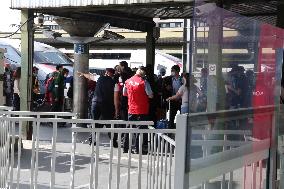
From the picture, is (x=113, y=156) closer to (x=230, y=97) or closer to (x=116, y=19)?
(x=230, y=97)

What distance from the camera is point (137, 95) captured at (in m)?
10.3

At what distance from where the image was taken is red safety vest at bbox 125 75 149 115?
10297 millimetres

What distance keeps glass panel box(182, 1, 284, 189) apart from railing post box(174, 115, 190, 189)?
0.09 ft

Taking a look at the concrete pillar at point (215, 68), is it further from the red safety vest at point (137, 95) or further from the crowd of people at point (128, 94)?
the red safety vest at point (137, 95)

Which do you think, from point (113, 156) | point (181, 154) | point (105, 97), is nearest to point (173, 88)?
point (105, 97)

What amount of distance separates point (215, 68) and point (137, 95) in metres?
7.28

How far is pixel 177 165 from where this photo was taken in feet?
9.14

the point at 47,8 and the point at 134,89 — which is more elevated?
the point at 47,8

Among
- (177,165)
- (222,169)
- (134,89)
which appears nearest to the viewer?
(177,165)

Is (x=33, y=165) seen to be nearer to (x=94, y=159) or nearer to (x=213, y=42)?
(x=94, y=159)

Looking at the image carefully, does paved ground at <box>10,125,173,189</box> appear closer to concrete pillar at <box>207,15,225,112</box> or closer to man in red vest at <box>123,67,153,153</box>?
man in red vest at <box>123,67,153,153</box>

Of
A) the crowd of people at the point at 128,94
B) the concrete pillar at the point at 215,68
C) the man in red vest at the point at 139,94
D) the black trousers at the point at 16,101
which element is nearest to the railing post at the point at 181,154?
the concrete pillar at the point at 215,68

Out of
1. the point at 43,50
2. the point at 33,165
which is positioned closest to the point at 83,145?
the point at 33,165

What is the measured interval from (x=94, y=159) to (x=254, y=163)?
1746mm
